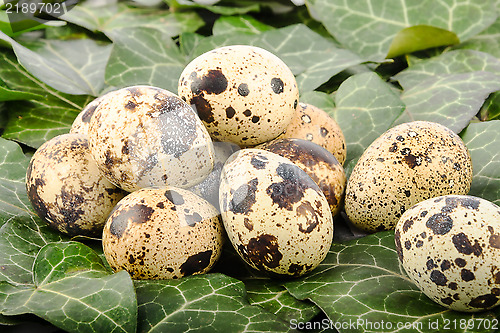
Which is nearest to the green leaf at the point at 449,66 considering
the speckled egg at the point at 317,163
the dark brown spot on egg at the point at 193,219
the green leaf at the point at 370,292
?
the speckled egg at the point at 317,163

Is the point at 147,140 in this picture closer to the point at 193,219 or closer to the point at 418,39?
the point at 193,219

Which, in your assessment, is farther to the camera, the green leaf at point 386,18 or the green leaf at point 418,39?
the green leaf at point 386,18

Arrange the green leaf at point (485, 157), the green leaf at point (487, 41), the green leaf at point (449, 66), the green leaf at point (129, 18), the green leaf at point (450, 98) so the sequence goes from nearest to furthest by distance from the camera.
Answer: the green leaf at point (485, 157)
the green leaf at point (450, 98)
the green leaf at point (449, 66)
the green leaf at point (487, 41)
the green leaf at point (129, 18)

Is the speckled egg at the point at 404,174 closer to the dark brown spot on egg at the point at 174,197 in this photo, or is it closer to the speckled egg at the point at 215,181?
the speckled egg at the point at 215,181

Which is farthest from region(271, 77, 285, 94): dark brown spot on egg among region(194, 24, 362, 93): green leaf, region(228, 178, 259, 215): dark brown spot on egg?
region(194, 24, 362, 93): green leaf

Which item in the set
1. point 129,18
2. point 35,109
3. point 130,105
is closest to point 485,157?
point 130,105

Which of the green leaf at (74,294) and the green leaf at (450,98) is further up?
the green leaf at (450,98)
